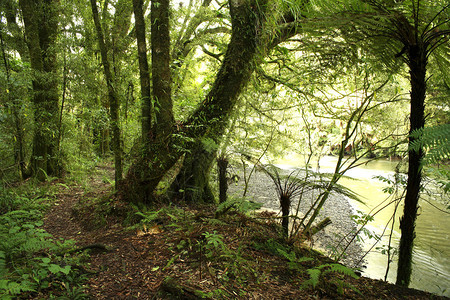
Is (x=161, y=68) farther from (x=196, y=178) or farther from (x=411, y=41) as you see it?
(x=411, y=41)

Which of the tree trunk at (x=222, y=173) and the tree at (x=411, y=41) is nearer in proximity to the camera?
the tree at (x=411, y=41)

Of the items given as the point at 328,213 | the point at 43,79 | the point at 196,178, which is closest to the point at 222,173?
the point at 196,178

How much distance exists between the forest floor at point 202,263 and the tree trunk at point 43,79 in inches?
120

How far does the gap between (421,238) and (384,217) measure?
1.61 m

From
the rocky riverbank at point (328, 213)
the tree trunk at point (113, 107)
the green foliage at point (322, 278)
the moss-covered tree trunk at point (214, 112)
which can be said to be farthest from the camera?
the rocky riverbank at point (328, 213)

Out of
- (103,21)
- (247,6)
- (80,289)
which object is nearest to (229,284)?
(80,289)

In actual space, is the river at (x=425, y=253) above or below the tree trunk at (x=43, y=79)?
below

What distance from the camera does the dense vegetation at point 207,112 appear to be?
7.16 feet

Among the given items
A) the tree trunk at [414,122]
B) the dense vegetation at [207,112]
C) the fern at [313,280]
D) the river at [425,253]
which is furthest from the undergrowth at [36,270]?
the river at [425,253]

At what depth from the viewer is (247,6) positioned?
10.1 feet

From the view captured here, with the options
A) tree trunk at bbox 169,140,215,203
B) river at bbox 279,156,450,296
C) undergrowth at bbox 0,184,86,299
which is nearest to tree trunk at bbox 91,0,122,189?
tree trunk at bbox 169,140,215,203

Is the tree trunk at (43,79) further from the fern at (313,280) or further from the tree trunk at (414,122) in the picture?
the tree trunk at (414,122)

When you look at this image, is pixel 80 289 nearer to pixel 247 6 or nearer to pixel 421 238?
→ pixel 247 6

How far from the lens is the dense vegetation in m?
2.18
